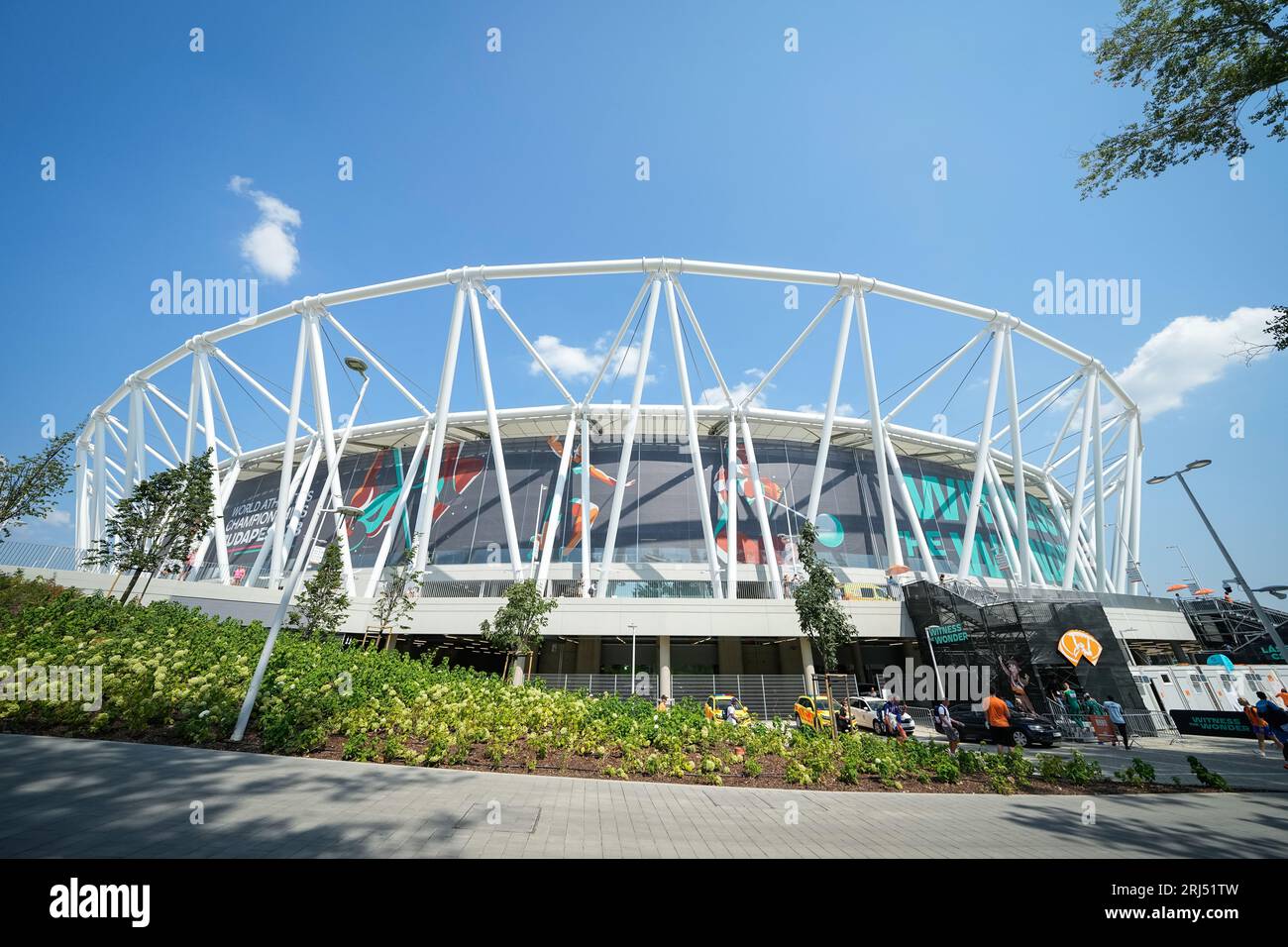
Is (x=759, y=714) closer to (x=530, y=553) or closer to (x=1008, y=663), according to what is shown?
(x=1008, y=663)

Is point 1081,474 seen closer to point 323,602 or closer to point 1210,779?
point 1210,779

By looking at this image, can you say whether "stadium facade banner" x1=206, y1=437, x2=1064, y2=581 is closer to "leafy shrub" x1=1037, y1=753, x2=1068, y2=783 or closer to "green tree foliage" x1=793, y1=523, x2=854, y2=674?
"green tree foliage" x1=793, y1=523, x2=854, y2=674

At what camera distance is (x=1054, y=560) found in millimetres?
53906

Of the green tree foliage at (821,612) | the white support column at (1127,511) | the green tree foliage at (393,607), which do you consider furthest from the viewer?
the white support column at (1127,511)

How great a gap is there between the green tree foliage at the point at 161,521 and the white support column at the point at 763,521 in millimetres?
29380

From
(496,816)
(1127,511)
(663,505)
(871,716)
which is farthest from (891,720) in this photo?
(1127,511)

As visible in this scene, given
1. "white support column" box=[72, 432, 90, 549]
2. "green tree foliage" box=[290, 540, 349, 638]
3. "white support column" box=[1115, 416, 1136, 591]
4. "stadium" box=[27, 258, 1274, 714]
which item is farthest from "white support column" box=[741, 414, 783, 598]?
"white support column" box=[72, 432, 90, 549]

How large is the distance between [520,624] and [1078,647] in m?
23.6

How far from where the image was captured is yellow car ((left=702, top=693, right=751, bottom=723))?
15078 mm

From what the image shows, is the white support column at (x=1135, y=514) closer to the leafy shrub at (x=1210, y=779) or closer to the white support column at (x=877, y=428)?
the white support column at (x=877, y=428)

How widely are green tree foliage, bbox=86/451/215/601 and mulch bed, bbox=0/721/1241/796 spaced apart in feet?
52.5

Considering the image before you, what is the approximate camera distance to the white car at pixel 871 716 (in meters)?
18.9

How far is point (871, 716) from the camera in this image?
72.5ft

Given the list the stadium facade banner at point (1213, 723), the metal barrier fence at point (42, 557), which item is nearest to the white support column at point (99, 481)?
the metal barrier fence at point (42, 557)
